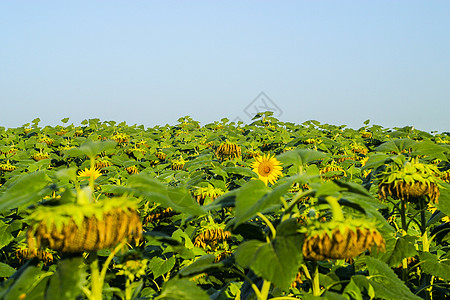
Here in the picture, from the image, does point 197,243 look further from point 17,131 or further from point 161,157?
point 17,131

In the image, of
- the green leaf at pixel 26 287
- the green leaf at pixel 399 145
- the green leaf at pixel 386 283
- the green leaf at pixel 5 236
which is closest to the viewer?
the green leaf at pixel 26 287

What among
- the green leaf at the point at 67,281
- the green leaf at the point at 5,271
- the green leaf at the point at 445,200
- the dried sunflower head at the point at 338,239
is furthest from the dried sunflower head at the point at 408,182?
the green leaf at the point at 5,271

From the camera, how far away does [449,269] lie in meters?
2.80

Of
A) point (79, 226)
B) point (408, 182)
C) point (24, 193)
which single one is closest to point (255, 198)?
point (79, 226)

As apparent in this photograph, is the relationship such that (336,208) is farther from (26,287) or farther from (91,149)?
(26,287)

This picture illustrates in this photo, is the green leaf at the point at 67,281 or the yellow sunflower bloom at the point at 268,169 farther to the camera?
the yellow sunflower bloom at the point at 268,169

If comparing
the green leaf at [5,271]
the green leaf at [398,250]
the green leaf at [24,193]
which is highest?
the green leaf at [24,193]

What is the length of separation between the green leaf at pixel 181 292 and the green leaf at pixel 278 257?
0.64 feet

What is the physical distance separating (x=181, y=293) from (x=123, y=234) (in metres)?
0.35

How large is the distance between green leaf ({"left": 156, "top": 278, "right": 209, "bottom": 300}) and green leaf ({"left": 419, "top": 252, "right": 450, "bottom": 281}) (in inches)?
74.1

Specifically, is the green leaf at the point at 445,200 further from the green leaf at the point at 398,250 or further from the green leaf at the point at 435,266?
the green leaf at the point at 435,266

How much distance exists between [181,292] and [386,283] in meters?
1.05

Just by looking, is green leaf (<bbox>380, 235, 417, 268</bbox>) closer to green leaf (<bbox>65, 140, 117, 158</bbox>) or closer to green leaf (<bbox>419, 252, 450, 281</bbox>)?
green leaf (<bbox>419, 252, 450, 281</bbox>)

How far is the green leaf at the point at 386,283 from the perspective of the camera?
75.0 inches
